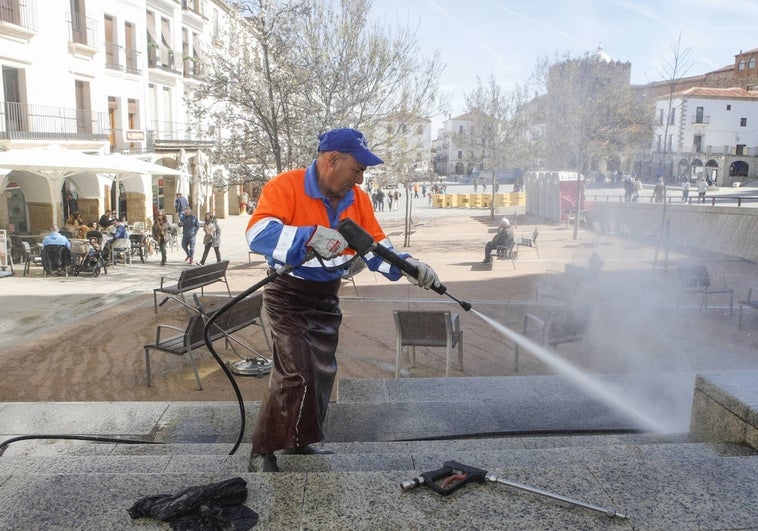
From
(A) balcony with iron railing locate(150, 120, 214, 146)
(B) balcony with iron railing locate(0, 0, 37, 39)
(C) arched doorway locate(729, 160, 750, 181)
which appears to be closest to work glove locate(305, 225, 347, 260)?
(B) balcony with iron railing locate(0, 0, 37, 39)

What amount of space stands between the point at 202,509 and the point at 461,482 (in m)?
0.94

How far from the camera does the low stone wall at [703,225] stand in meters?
15.4

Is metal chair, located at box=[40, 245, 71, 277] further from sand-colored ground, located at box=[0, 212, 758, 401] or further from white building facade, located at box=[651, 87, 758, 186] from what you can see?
white building facade, located at box=[651, 87, 758, 186]

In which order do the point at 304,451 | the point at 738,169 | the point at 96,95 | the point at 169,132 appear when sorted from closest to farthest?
the point at 304,451 < the point at 96,95 < the point at 169,132 < the point at 738,169

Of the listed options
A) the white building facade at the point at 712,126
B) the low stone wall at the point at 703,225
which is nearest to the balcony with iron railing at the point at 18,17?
the low stone wall at the point at 703,225

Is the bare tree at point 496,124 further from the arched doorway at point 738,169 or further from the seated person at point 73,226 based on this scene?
the arched doorway at point 738,169

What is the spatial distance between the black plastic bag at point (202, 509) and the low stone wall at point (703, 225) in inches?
539

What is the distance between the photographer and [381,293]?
36.7 feet

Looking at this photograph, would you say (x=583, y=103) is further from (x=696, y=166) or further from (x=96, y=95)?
(x=696, y=166)

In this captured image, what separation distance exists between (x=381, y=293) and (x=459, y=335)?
4766mm

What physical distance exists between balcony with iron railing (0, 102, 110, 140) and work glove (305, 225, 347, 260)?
58.0ft

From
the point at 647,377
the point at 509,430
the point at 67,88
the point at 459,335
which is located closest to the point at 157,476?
the point at 509,430

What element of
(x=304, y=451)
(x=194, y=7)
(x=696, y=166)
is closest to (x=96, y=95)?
(x=194, y=7)

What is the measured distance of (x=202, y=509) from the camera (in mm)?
2176
